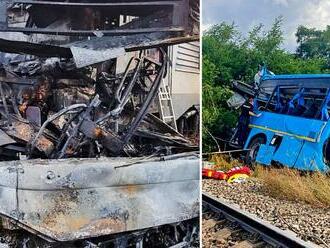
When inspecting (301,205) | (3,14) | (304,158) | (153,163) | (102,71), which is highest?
(3,14)

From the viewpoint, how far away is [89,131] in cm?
130

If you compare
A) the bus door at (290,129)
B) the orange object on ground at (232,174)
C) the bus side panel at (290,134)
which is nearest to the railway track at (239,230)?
the orange object on ground at (232,174)

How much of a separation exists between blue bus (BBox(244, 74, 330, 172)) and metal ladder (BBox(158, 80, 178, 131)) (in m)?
1.83

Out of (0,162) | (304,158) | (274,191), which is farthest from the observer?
(304,158)

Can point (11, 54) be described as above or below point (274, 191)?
above

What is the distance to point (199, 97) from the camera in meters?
1.28

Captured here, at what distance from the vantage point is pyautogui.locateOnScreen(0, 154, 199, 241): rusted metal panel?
117 centimetres

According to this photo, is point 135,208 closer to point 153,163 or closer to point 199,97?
point 153,163

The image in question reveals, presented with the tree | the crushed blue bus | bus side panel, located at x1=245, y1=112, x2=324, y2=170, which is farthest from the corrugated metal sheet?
bus side panel, located at x1=245, y1=112, x2=324, y2=170

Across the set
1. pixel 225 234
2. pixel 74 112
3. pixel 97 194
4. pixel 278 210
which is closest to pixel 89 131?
pixel 74 112

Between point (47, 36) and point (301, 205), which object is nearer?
point (47, 36)

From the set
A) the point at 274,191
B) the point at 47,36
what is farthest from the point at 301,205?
the point at 47,36

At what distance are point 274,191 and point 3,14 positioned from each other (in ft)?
7.66

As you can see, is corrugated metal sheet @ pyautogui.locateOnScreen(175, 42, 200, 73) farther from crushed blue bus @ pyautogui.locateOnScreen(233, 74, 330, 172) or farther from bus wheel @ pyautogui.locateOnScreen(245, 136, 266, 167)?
crushed blue bus @ pyautogui.locateOnScreen(233, 74, 330, 172)
